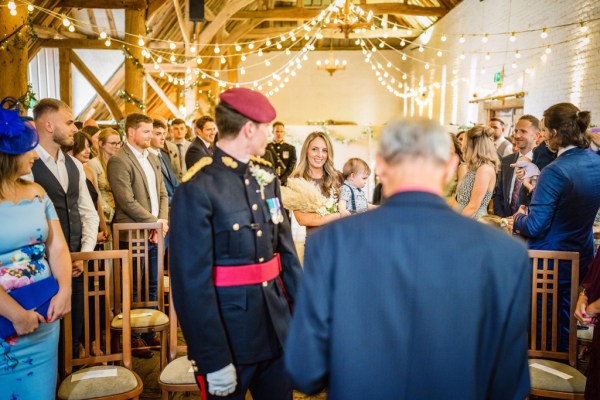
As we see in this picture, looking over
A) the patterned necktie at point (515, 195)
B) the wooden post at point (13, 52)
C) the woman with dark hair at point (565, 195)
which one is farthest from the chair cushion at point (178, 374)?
the wooden post at point (13, 52)

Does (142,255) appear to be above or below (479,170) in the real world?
below

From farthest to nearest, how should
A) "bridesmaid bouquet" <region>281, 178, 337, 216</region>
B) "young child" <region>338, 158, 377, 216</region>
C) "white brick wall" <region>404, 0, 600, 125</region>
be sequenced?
"white brick wall" <region>404, 0, 600, 125</region> < "young child" <region>338, 158, 377, 216</region> < "bridesmaid bouquet" <region>281, 178, 337, 216</region>

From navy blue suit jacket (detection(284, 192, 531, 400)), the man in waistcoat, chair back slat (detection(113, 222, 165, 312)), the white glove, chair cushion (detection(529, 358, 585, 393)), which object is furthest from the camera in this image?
chair back slat (detection(113, 222, 165, 312))

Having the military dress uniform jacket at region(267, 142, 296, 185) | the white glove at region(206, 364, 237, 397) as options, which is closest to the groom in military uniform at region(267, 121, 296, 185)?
the military dress uniform jacket at region(267, 142, 296, 185)

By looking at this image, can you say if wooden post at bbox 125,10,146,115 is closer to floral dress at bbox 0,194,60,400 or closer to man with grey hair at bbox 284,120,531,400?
floral dress at bbox 0,194,60,400

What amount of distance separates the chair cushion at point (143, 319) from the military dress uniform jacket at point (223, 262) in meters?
1.37

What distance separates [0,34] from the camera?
4.98 m

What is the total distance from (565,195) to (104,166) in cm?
365

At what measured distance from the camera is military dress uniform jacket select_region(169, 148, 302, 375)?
182 centimetres

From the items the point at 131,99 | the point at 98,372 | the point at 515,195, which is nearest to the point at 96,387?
the point at 98,372

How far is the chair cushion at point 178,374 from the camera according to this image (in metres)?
2.46

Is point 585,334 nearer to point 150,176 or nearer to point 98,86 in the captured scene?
point 150,176

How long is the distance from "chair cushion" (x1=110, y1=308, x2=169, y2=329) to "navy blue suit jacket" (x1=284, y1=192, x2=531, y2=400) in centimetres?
211

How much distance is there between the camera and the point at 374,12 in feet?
46.3
